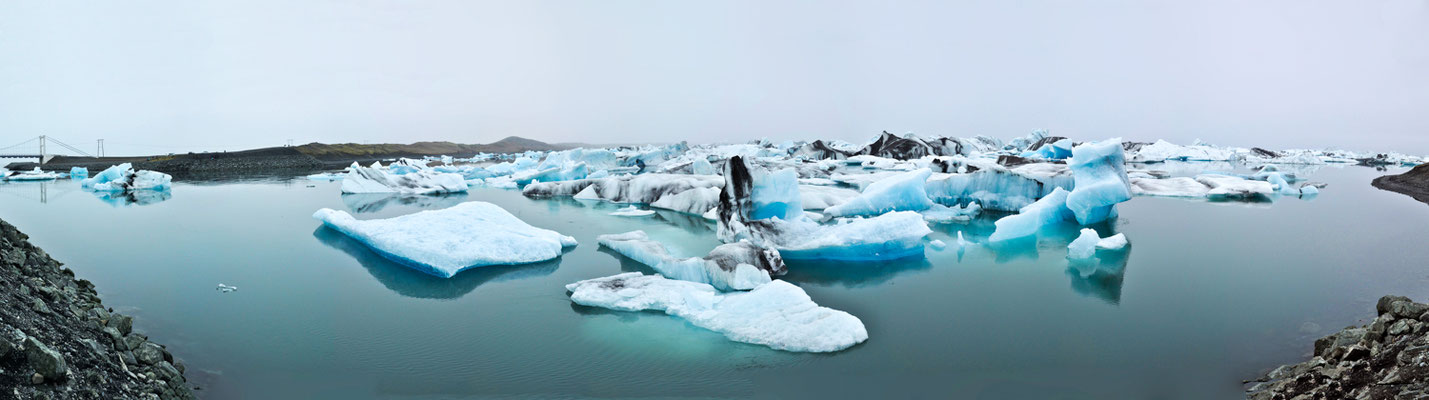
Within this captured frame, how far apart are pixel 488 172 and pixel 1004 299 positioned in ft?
72.4

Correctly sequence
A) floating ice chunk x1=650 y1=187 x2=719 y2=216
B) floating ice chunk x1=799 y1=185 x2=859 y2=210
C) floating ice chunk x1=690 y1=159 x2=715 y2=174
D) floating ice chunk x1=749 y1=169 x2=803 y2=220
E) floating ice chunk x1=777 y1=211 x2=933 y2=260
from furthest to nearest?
floating ice chunk x1=690 y1=159 x2=715 y2=174 < floating ice chunk x1=799 y1=185 x2=859 y2=210 < floating ice chunk x1=650 y1=187 x2=719 y2=216 < floating ice chunk x1=749 y1=169 x2=803 y2=220 < floating ice chunk x1=777 y1=211 x2=933 y2=260

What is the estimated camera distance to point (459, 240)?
8391 millimetres

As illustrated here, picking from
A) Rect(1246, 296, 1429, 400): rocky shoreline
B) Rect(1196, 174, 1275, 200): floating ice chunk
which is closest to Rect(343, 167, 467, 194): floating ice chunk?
Rect(1246, 296, 1429, 400): rocky shoreline

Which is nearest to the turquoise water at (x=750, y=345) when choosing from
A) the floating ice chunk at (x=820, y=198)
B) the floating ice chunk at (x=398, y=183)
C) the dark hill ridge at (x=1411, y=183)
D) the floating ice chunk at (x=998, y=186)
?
the floating ice chunk at (x=998, y=186)

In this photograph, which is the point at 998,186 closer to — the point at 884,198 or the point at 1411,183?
the point at 884,198

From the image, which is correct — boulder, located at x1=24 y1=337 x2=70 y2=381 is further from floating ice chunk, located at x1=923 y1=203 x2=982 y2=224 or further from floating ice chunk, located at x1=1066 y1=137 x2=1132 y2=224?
floating ice chunk, located at x1=1066 y1=137 x2=1132 y2=224

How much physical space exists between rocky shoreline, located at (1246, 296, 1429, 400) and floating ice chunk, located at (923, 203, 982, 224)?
8.28 m

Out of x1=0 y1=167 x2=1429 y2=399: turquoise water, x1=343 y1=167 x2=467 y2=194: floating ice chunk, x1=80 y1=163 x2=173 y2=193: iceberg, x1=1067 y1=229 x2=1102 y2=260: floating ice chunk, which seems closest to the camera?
x1=0 y1=167 x2=1429 y2=399: turquoise water

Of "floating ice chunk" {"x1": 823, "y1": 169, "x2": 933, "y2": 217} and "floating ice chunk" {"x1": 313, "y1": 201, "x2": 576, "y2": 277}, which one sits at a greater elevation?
"floating ice chunk" {"x1": 823, "y1": 169, "x2": 933, "y2": 217}

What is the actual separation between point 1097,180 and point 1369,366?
8.73 meters

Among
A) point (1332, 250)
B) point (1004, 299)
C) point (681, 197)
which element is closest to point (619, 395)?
point (1004, 299)

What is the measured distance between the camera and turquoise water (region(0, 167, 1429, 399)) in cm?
468

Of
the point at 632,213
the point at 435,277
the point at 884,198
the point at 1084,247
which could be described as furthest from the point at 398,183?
the point at 1084,247

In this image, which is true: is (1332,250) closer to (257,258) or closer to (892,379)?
(892,379)
